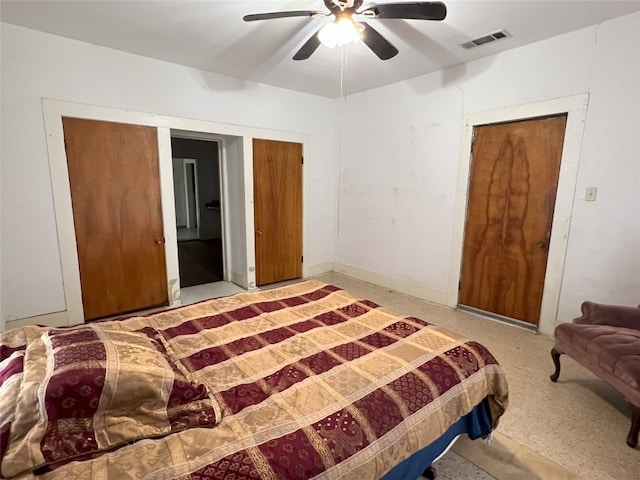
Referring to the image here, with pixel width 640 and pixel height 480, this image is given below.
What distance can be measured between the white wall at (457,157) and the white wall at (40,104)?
223 centimetres

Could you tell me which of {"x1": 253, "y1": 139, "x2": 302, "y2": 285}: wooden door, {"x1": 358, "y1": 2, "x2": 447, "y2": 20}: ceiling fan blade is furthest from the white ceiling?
{"x1": 253, "y1": 139, "x2": 302, "y2": 285}: wooden door

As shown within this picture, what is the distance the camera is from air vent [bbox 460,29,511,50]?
264 centimetres

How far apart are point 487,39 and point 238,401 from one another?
334 centimetres

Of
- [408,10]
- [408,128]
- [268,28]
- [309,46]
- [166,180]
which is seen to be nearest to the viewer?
[408,10]

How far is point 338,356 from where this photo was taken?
4.85 ft

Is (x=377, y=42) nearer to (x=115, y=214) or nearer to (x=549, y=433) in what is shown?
(x=549, y=433)

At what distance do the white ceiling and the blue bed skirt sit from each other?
2.60 metres

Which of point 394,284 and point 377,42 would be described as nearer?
point 377,42

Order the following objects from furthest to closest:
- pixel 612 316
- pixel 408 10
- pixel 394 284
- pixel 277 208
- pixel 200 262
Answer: pixel 200 262 → pixel 277 208 → pixel 394 284 → pixel 612 316 → pixel 408 10

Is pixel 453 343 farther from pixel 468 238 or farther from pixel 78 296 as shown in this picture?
pixel 78 296

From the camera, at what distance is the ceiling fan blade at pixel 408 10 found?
174cm

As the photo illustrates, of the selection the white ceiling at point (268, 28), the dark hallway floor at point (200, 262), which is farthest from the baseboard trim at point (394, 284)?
the white ceiling at point (268, 28)

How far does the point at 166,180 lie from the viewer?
11.2 ft

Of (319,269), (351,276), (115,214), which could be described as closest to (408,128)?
(351,276)
